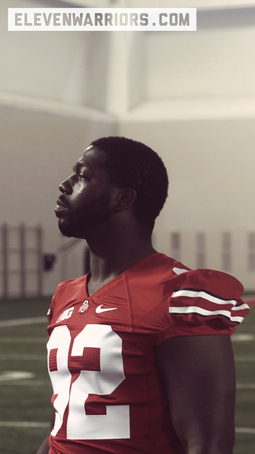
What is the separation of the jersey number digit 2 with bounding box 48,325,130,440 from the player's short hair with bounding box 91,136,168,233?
275 millimetres

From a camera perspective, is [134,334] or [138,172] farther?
[138,172]

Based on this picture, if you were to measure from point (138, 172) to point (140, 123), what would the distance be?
16.9 m

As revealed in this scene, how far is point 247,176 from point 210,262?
2182mm

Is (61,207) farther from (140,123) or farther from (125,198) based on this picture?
(140,123)

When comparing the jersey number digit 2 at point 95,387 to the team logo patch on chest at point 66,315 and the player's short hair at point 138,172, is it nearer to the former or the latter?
the team logo patch on chest at point 66,315

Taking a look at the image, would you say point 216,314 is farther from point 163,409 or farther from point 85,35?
point 85,35

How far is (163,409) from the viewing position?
143 cm

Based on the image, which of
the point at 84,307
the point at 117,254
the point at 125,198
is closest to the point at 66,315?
the point at 84,307

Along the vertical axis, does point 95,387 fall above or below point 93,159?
below

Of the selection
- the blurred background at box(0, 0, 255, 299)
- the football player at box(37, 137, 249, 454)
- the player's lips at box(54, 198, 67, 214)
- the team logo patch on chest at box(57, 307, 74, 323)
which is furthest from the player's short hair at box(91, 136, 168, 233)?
the blurred background at box(0, 0, 255, 299)

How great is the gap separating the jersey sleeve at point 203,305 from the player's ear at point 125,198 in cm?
21

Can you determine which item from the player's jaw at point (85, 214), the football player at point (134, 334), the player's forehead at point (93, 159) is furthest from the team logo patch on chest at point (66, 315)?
the player's forehead at point (93, 159)

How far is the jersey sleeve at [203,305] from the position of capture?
138cm

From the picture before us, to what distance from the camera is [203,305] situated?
1.40 m
